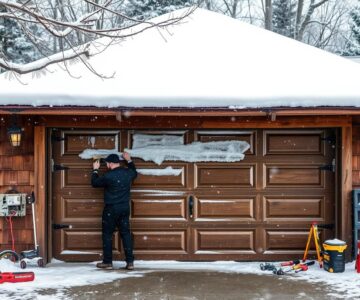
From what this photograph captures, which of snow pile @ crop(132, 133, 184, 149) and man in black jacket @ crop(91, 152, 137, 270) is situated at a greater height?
snow pile @ crop(132, 133, 184, 149)

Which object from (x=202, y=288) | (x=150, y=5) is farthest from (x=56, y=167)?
(x=150, y=5)

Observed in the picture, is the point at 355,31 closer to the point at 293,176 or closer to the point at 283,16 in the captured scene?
the point at 283,16

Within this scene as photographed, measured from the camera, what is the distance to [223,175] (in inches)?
375

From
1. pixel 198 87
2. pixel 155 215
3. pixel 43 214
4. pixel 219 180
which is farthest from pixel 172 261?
pixel 198 87

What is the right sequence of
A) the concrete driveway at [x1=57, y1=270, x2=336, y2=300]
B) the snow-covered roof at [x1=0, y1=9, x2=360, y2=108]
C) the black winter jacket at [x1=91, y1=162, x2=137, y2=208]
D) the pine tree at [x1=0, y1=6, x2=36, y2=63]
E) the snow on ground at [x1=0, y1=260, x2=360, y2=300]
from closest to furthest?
the concrete driveway at [x1=57, y1=270, x2=336, y2=300], the snow on ground at [x1=0, y1=260, x2=360, y2=300], the snow-covered roof at [x1=0, y1=9, x2=360, y2=108], the black winter jacket at [x1=91, y1=162, x2=137, y2=208], the pine tree at [x1=0, y1=6, x2=36, y2=63]

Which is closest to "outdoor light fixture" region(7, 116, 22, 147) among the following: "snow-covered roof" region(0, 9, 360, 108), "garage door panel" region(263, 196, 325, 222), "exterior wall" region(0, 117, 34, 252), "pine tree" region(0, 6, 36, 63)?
"exterior wall" region(0, 117, 34, 252)

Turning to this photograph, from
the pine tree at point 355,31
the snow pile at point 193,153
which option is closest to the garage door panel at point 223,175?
the snow pile at point 193,153

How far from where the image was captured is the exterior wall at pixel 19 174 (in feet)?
30.4

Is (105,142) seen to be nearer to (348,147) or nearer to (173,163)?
(173,163)

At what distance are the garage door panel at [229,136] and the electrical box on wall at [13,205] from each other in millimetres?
2824

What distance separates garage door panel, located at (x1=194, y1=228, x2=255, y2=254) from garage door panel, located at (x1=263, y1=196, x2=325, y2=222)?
454mm

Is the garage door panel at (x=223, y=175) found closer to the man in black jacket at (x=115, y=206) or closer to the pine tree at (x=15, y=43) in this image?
the man in black jacket at (x=115, y=206)

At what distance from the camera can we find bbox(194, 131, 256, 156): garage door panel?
9469mm

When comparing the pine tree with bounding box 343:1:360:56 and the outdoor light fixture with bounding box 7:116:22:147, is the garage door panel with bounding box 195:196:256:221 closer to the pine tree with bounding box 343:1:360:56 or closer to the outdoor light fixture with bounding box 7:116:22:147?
the outdoor light fixture with bounding box 7:116:22:147
